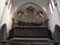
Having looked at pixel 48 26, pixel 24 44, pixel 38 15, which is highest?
pixel 38 15

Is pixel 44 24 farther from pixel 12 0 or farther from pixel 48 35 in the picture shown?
pixel 12 0

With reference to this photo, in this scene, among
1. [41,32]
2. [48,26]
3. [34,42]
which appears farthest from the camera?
[48,26]

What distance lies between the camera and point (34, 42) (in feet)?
23.2

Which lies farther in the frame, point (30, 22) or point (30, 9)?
point (30, 9)

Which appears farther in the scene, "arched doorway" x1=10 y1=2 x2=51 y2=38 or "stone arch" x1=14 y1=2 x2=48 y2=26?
"stone arch" x1=14 y1=2 x2=48 y2=26

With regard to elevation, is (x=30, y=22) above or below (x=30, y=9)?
below

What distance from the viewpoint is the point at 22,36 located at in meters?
7.42

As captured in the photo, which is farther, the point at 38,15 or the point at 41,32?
the point at 38,15

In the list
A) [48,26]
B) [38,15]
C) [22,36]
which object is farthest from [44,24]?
[22,36]

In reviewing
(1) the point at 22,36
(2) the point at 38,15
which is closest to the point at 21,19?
(2) the point at 38,15

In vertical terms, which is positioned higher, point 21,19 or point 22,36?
point 21,19

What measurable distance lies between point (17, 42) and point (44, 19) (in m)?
2.50

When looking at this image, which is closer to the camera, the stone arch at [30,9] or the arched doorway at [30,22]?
the arched doorway at [30,22]

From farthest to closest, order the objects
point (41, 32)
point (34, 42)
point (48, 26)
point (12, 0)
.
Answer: point (12, 0) < point (48, 26) < point (41, 32) < point (34, 42)
